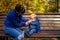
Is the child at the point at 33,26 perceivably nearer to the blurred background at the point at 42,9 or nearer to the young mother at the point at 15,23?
the young mother at the point at 15,23

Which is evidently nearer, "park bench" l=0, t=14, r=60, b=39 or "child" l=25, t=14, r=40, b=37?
"child" l=25, t=14, r=40, b=37

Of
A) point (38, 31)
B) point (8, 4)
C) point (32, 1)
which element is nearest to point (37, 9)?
point (32, 1)

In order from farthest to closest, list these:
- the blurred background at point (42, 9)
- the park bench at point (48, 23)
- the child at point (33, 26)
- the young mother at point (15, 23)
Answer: the blurred background at point (42, 9)
the park bench at point (48, 23)
the child at point (33, 26)
the young mother at point (15, 23)

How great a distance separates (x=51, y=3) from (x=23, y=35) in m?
4.17

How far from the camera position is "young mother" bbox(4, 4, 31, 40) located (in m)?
5.59

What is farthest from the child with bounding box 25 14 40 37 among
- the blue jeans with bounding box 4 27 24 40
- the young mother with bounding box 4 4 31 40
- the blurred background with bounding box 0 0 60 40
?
the blurred background with bounding box 0 0 60 40

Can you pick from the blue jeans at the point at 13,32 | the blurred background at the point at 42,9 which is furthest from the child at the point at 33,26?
the blurred background at the point at 42,9

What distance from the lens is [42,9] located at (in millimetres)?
8930

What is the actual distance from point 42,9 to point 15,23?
333cm

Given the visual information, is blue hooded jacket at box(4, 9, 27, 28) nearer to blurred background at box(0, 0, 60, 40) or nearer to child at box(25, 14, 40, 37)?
child at box(25, 14, 40, 37)

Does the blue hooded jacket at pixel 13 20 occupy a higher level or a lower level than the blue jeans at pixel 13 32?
higher

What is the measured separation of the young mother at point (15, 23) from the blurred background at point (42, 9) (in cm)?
103

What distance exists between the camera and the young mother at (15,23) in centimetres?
559

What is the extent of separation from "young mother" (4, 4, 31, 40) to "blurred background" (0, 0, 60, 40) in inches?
40.6
